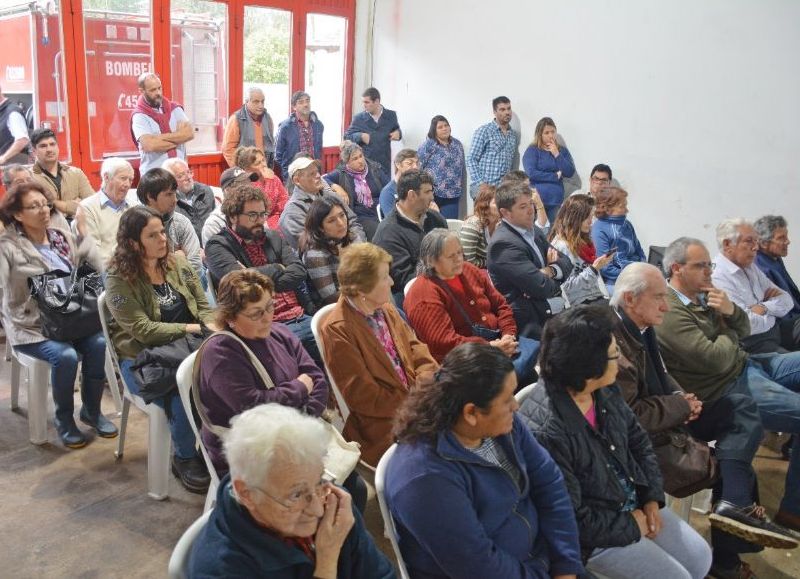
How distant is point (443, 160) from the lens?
7.67m

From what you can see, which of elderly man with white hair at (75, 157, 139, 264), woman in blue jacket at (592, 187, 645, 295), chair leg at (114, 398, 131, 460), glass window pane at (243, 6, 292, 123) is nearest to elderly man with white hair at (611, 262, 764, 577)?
woman in blue jacket at (592, 187, 645, 295)

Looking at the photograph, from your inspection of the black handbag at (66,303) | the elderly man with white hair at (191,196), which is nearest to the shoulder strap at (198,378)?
the black handbag at (66,303)

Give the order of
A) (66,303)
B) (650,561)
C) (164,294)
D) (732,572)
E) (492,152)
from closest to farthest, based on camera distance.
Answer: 1. (650,561)
2. (732,572)
3. (164,294)
4. (66,303)
5. (492,152)

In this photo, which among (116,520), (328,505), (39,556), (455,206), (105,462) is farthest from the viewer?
(455,206)

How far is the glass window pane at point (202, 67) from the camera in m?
7.18

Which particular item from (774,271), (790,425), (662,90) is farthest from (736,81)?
(790,425)

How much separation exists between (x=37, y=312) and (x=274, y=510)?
2.46 meters

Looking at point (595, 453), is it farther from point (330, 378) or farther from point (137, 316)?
point (137, 316)

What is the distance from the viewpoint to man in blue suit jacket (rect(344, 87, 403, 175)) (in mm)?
8102

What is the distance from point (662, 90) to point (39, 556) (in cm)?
602

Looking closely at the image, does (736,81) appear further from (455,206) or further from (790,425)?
(790,425)

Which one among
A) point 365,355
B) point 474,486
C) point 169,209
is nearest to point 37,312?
point 169,209

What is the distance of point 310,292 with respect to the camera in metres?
3.93

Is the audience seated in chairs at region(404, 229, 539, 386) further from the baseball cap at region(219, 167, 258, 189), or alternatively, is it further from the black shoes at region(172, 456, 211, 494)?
the baseball cap at region(219, 167, 258, 189)
